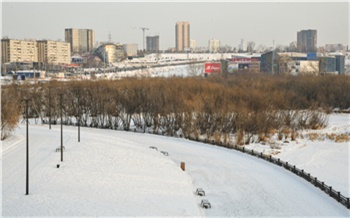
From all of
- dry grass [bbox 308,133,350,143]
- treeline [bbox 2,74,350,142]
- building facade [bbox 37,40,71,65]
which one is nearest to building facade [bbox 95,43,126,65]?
building facade [bbox 37,40,71,65]

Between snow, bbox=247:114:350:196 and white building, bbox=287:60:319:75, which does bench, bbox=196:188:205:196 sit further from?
white building, bbox=287:60:319:75

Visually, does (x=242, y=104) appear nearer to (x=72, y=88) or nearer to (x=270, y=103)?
(x=270, y=103)

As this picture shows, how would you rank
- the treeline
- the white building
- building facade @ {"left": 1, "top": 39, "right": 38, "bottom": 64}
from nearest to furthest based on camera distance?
the treeline < the white building < building facade @ {"left": 1, "top": 39, "right": 38, "bottom": 64}

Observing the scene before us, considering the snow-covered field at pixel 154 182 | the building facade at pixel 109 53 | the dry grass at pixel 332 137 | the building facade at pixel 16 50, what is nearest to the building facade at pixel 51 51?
the building facade at pixel 16 50

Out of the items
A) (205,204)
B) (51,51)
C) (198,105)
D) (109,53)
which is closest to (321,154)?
(198,105)

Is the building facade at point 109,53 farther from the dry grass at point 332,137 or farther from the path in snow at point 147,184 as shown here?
the path in snow at point 147,184
